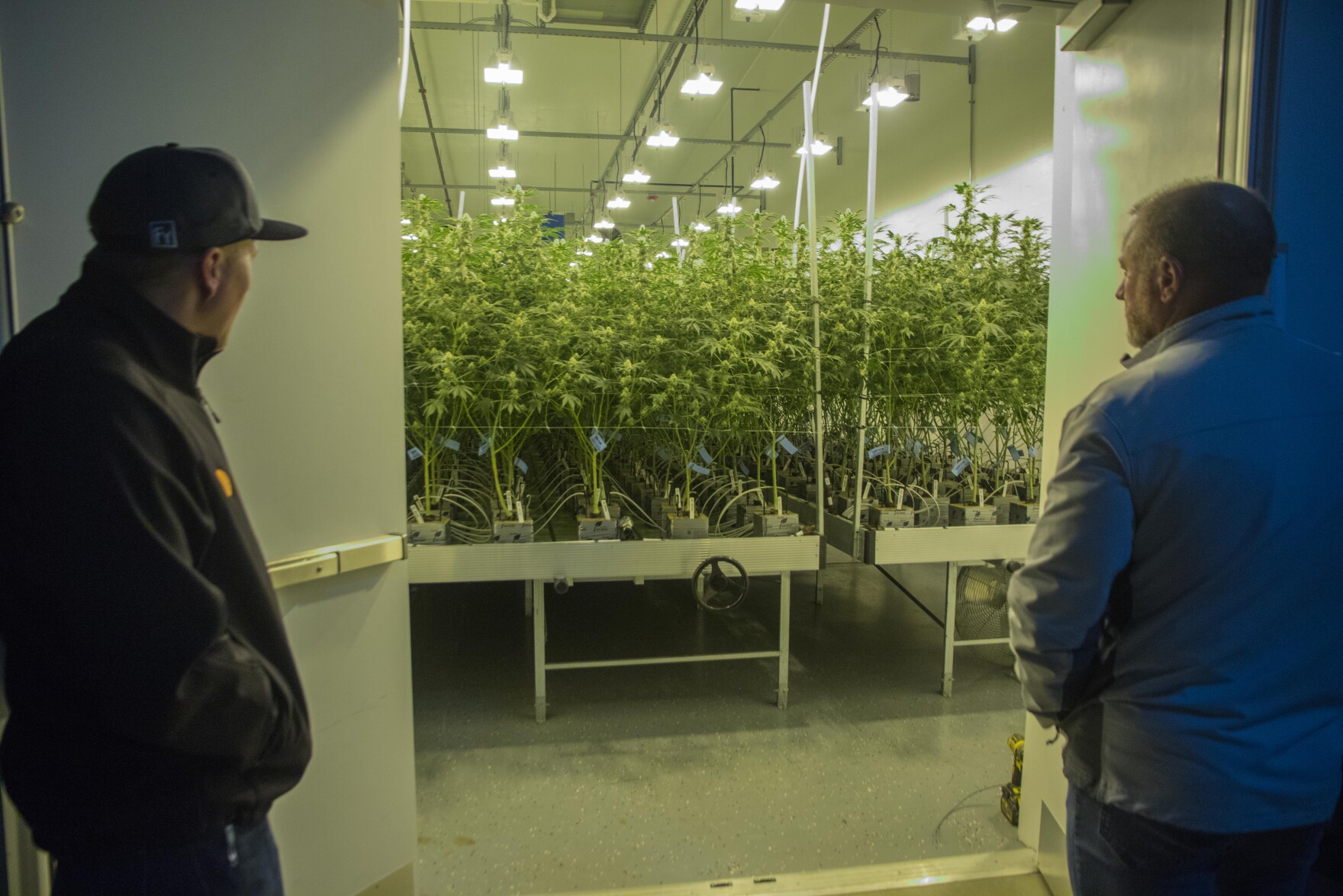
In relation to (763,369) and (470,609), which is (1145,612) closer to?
(763,369)

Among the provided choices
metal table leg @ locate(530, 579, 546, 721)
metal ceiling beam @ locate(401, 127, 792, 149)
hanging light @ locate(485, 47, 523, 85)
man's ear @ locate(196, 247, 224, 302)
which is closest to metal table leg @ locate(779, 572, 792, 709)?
metal table leg @ locate(530, 579, 546, 721)

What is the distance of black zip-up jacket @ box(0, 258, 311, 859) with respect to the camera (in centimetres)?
73

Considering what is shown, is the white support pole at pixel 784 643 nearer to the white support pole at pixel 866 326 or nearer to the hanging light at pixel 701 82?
the white support pole at pixel 866 326

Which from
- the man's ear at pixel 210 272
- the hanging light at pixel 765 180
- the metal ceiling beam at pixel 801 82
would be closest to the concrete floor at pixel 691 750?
the man's ear at pixel 210 272

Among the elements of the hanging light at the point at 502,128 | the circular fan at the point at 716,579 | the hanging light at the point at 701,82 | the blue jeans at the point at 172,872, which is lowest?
the circular fan at the point at 716,579

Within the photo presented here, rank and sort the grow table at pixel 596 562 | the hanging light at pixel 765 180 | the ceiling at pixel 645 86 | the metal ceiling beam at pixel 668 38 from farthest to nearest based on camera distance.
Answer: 1. the hanging light at pixel 765 180
2. the ceiling at pixel 645 86
3. the metal ceiling beam at pixel 668 38
4. the grow table at pixel 596 562

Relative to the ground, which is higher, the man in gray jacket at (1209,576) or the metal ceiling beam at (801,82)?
the metal ceiling beam at (801,82)

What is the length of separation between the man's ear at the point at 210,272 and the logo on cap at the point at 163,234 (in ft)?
0.11

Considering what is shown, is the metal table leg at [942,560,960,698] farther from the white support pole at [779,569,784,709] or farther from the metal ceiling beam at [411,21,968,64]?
the metal ceiling beam at [411,21,968,64]

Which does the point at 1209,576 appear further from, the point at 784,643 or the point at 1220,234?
the point at 784,643

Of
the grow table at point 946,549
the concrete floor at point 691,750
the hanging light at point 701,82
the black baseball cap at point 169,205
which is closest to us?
the black baseball cap at point 169,205

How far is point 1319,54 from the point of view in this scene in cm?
141

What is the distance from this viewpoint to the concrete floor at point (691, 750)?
2.17m

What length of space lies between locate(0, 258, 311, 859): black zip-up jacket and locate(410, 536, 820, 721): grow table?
6.54ft
